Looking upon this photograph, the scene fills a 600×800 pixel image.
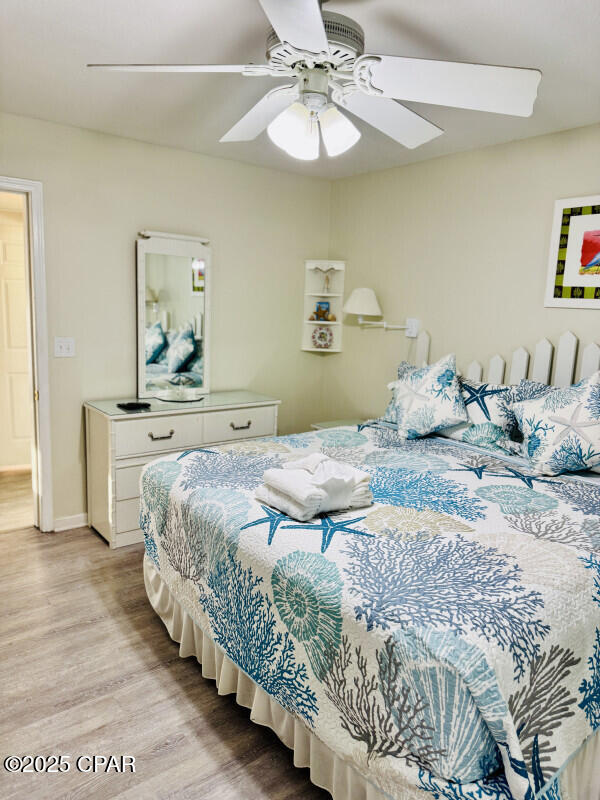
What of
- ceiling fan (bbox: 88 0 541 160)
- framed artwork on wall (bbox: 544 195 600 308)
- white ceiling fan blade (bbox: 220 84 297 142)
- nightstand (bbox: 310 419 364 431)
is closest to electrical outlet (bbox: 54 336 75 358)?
white ceiling fan blade (bbox: 220 84 297 142)

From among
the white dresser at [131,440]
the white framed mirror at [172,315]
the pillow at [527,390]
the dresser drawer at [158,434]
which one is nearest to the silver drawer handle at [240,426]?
the white dresser at [131,440]

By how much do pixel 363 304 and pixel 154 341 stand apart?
4.91 feet

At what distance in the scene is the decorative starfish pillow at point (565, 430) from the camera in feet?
7.86

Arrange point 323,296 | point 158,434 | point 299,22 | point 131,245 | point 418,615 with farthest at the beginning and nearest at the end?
1. point 323,296
2. point 131,245
3. point 158,434
4. point 299,22
5. point 418,615

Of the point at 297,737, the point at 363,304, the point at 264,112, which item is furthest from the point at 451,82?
the point at 363,304

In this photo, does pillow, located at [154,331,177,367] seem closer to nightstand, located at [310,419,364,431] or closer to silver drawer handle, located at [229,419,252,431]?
silver drawer handle, located at [229,419,252,431]

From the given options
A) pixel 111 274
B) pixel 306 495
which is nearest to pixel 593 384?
pixel 306 495

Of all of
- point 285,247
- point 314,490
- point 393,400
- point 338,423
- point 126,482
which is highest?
point 285,247

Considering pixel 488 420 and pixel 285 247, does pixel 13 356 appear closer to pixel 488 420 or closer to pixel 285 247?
Answer: pixel 285 247

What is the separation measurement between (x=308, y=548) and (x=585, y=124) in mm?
2618

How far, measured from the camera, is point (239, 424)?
12.0 feet

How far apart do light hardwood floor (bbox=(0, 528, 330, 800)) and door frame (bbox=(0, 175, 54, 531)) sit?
624 millimetres

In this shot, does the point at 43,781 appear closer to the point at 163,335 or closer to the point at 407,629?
the point at 407,629

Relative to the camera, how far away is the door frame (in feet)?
10.1
